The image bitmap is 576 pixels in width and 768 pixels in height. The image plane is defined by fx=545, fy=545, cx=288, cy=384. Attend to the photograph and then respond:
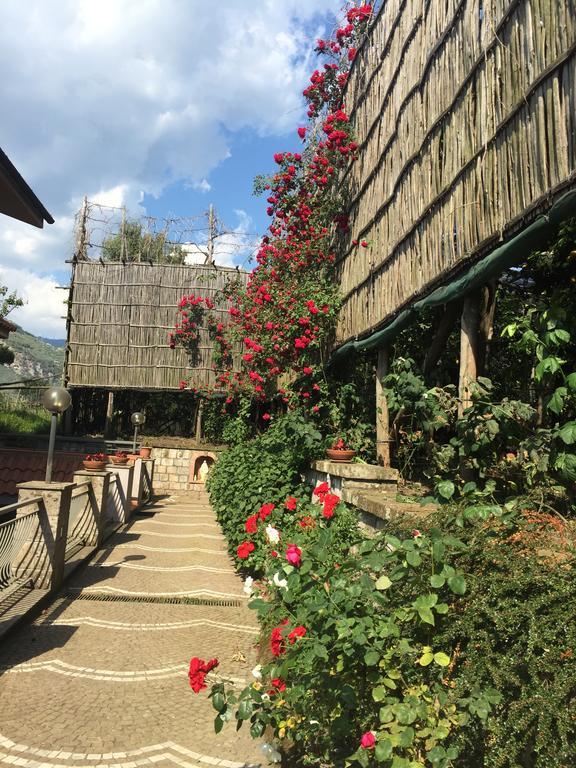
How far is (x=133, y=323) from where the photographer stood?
1565 centimetres

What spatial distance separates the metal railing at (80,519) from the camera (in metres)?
6.60

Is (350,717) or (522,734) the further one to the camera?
(350,717)

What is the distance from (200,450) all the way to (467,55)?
41.5 feet

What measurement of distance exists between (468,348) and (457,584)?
7.09ft

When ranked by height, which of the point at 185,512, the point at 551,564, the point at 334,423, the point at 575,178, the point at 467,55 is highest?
the point at 467,55

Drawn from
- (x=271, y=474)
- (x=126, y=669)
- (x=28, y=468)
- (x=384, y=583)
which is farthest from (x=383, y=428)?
(x=28, y=468)

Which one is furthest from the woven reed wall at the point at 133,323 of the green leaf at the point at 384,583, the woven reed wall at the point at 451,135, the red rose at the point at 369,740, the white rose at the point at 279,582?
the red rose at the point at 369,740

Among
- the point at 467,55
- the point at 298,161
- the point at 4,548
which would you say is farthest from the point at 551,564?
the point at 298,161

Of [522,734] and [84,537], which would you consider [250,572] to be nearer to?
[84,537]

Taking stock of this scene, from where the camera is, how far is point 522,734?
1629 millimetres

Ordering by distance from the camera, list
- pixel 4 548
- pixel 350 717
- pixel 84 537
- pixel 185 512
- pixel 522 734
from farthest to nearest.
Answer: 1. pixel 185 512
2. pixel 84 537
3. pixel 4 548
4. pixel 350 717
5. pixel 522 734

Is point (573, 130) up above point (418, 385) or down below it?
above

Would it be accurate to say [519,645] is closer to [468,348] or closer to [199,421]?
[468,348]

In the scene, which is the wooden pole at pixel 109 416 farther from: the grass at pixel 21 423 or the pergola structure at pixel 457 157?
the pergola structure at pixel 457 157
